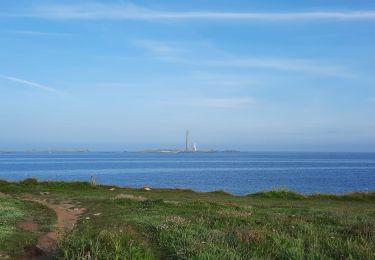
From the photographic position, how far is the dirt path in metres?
13.5

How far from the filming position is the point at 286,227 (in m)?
16.7

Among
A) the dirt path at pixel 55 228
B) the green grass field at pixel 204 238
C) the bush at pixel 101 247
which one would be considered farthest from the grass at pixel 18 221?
the bush at pixel 101 247

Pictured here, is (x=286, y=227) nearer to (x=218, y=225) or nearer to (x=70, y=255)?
(x=218, y=225)

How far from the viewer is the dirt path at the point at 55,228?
13.5 metres

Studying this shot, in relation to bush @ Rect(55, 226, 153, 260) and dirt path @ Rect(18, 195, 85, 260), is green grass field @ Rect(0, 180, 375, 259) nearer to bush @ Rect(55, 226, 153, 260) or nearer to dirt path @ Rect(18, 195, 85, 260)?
bush @ Rect(55, 226, 153, 260)

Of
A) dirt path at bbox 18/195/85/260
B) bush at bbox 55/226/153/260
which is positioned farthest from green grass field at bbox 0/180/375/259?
dirt path at bbox 18/195/85/260

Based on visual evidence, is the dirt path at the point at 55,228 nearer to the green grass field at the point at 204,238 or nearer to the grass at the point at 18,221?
the grass at the point at 18,221

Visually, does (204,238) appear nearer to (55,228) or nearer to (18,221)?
(55,228)

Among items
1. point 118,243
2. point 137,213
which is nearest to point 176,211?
point 137,213

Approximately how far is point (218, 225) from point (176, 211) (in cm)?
676

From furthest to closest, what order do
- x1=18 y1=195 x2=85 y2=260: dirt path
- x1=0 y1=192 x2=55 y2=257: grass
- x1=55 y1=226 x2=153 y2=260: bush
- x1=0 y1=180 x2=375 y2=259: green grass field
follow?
x1=0 y1=192 x2=55 y2=257: grass → x1=18 y1=195 x2=85 y2=260: dirt path → x1=0 y1=180 x2=375 y2=259: green grass field → x1=55 y1=226 x2=153 y2=260: bush

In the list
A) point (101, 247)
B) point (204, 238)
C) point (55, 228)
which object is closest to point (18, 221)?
point (55, 228)

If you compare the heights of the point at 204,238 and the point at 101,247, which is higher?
the point at 101,247

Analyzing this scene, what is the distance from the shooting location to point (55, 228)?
732 inches
